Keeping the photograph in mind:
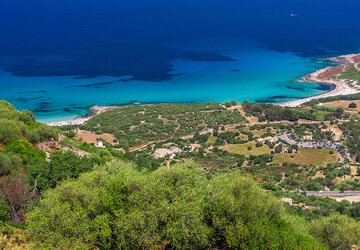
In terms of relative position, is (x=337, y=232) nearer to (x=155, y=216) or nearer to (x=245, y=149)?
(x=155, y=216)

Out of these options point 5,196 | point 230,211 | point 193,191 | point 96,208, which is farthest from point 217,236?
point 5,196

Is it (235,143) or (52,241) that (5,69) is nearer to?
(235,143)

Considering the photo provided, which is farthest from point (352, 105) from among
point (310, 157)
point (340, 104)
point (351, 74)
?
point (310, 157)

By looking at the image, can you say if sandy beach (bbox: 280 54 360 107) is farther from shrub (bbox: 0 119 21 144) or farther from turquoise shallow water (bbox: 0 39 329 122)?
shrub (bbox: 0 119 21 144)

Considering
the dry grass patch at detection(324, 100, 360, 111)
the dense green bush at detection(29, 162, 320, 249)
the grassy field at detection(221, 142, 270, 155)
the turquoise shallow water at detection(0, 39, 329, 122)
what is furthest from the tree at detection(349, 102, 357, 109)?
the dense green bush at detection(29, 162, 320, 249)

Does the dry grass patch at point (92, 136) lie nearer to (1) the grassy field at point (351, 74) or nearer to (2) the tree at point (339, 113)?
(2) the tree at point (339, 113)
